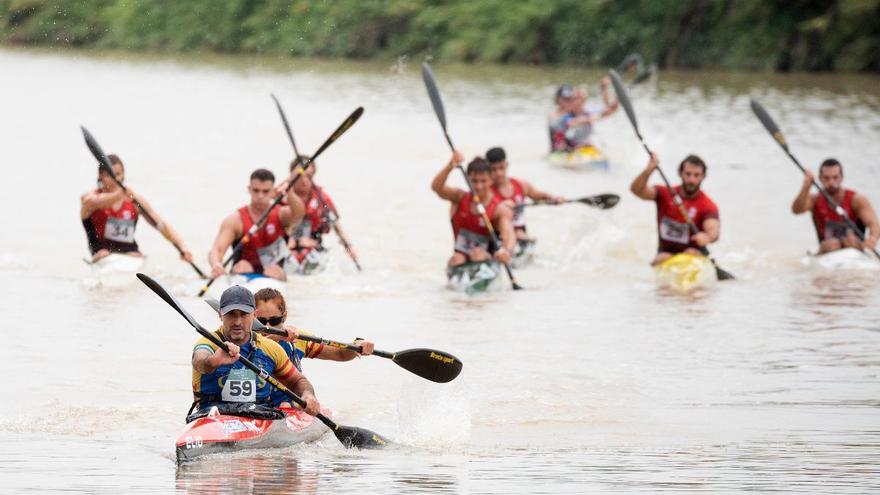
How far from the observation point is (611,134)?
103 feet

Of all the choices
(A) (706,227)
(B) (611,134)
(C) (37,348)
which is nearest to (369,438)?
(C) (37,348)

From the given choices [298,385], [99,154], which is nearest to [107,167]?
[99,154]

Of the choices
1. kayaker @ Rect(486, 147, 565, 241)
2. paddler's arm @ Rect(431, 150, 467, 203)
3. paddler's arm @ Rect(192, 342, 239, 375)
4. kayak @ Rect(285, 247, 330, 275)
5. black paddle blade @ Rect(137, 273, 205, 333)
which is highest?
kayaker @ Rect(486, 147, 565, 241)

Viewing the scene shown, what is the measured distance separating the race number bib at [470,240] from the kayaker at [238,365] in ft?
20.6

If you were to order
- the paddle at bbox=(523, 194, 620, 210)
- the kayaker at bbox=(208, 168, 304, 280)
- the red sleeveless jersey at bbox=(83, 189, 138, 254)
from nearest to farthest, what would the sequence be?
the kayaker at bbox=(208, 168, 304, 280) < the red sleeveless jersey at bbox=(83, 189, 138, 254) < the paddle at bbox=(523, 194, 620, 210)

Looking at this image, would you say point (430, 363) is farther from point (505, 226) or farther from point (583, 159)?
point (583, 159)

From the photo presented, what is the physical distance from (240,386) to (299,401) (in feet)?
1.05

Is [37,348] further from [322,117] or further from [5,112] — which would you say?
[5,112]

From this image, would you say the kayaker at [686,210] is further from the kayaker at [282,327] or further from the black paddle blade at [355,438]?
the black paddle blade at [355,438]

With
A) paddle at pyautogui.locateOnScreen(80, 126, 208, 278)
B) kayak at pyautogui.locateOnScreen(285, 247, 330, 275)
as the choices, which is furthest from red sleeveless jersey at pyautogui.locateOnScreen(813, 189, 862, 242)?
paddle at pyautogui.locateOnScreen(80, 126, 208, 278)

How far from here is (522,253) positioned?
16328 millimetres

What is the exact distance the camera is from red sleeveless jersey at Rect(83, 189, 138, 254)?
47.4 ft

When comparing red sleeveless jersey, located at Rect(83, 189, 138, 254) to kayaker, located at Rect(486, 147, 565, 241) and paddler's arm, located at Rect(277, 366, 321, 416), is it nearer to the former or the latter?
kayaker, located at Rect(486, 147, 565, 241)

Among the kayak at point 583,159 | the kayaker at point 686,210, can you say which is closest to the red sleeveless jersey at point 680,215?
the kayaker at point 686,210
